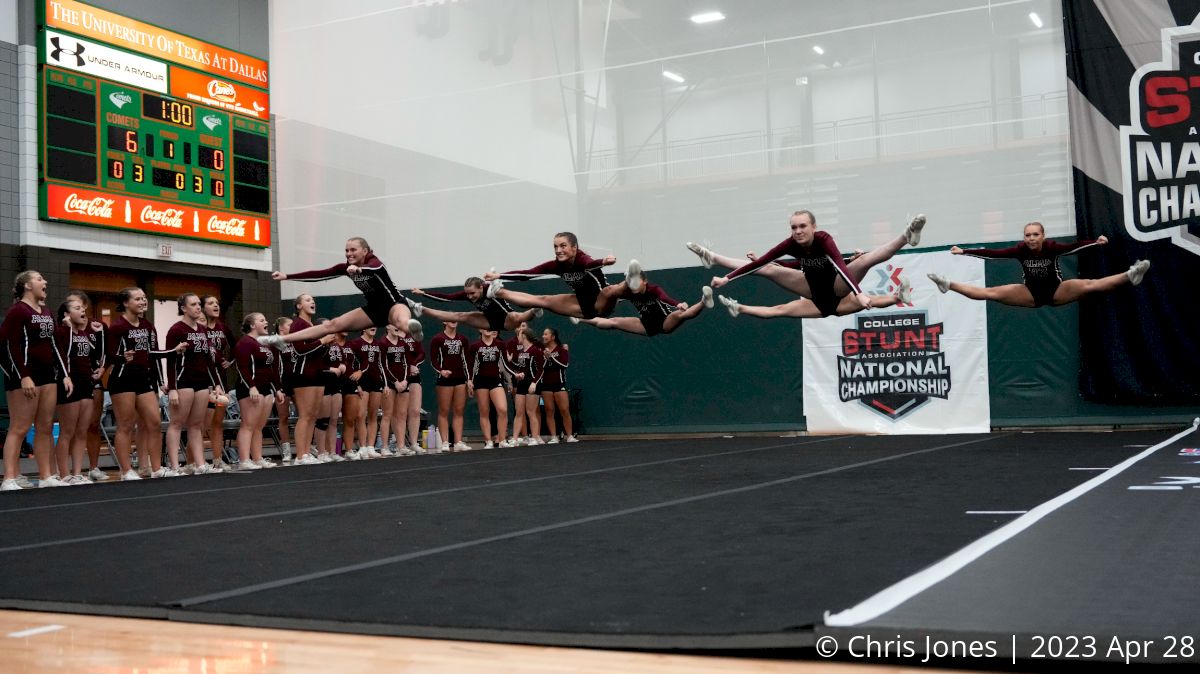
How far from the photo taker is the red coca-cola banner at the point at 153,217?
12.1 metres

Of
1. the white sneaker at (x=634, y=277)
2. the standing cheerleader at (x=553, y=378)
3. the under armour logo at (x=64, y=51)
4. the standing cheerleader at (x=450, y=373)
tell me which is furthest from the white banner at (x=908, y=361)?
Result: the under armour logo at (x=64, y=51)

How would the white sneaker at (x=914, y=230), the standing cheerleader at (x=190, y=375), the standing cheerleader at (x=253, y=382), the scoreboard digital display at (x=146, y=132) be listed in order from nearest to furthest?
the white sneaker at (x=914, y=230) → the standing cheerleader at (x=190, y=375) → the standing cheerleader at (x=253, y=382) → the scoreboard digital display at (x=146, y=132)

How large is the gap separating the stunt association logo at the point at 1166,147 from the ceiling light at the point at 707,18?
507cm

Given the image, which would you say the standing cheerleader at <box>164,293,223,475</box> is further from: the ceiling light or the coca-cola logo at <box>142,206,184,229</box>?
the ceiling light

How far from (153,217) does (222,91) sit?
7.15 feet

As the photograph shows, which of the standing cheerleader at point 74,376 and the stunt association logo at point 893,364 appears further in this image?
the stunt association logo at point 893,364

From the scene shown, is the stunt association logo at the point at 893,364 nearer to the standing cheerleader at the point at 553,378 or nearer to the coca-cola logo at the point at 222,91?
the standing cheerleader at the point at 553,378

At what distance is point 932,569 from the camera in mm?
3168

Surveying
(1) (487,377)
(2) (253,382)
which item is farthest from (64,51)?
(1) (487,377)

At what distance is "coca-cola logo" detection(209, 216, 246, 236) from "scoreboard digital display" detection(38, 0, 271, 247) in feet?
0.04

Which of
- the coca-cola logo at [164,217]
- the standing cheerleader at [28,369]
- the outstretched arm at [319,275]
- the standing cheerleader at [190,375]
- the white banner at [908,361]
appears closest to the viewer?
the standing cheerleader at [28,369]

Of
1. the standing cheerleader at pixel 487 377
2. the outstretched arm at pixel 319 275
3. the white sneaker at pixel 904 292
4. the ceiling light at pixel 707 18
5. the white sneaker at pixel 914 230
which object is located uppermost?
the ceiling light at pixel 707 18

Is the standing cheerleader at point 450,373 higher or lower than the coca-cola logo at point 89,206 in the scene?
lower

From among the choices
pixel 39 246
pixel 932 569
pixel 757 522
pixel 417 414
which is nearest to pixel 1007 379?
pixel 417 414
